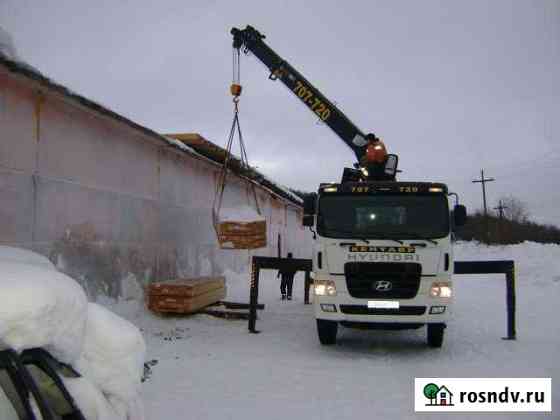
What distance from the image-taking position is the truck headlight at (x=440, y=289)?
8445 mm

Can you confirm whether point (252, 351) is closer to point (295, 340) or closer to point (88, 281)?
point (295, 340)

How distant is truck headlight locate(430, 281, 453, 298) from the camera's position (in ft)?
27.7

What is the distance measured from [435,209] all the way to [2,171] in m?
6.77

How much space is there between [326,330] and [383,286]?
1.38m

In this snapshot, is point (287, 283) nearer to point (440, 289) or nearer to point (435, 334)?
point (435, 334)

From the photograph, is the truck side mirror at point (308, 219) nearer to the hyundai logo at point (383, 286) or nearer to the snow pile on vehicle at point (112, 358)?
the hyundai logo at point (383, 286)

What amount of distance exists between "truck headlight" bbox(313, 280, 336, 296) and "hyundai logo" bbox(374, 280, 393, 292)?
68cm

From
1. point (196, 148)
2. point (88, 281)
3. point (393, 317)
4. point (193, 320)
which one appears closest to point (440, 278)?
point (393, 317)

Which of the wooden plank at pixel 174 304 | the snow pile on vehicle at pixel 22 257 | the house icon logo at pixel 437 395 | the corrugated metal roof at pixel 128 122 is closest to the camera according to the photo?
the snow pile on vehicle at pixel 22 257

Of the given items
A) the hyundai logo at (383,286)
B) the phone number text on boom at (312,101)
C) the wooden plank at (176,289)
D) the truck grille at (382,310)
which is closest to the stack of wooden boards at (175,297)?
the wooden plank at (176,289)

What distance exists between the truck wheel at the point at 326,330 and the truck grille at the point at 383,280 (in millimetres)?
886

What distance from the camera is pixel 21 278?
2.77m
